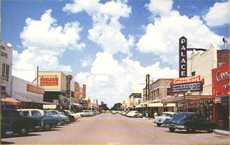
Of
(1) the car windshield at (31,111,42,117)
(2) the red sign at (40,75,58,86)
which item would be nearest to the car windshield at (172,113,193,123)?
(1) the car windshield at (31,111,42,117)

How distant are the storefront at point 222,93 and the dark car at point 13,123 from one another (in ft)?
48.4

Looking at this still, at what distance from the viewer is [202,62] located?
188ft

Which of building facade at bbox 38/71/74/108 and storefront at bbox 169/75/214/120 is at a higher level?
building facade at bbox 38/71/74/108

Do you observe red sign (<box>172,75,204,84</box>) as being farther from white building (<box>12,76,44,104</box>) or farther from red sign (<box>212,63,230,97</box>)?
white building (<box>12,76,44,104</box>)

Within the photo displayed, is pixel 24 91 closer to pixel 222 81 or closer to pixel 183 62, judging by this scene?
pixel 183 62

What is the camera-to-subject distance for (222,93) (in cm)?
3878

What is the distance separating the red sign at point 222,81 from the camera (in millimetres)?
37647

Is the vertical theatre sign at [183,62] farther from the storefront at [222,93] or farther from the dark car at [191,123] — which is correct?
the dark car at [191,123]

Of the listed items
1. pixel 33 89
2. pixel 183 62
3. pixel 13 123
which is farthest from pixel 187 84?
pixel 13 123

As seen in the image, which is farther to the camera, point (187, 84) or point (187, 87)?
point (187, 84)

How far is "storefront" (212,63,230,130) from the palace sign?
501 inches

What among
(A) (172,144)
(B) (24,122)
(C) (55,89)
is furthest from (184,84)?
(C) (55,89)

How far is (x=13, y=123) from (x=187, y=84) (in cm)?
3338

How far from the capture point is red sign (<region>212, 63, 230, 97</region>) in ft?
124
